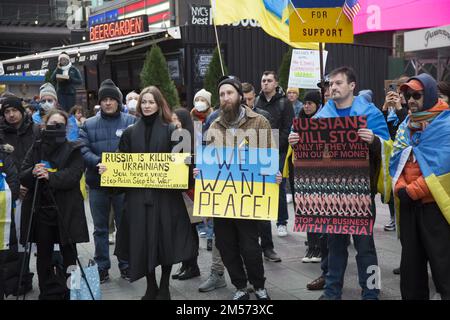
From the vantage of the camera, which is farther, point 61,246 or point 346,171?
point 61,246

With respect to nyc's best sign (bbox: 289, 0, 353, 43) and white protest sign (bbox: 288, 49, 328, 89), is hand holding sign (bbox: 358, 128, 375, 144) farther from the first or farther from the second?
white protest sign (bbox: 288, 49, 328, 89)

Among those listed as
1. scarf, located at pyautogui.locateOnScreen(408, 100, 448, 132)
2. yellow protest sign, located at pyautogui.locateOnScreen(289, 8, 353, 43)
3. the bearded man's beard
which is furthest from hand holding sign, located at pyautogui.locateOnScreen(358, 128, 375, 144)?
yellow protest sign, located at pyautogui.locateOnScreen(289, 8, 353, 43)

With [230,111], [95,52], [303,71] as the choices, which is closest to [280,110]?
[230,111]

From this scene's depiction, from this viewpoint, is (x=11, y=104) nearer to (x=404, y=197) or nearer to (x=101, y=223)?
(x=101, y=223)

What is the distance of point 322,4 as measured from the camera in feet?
19.9

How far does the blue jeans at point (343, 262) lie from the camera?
503cm

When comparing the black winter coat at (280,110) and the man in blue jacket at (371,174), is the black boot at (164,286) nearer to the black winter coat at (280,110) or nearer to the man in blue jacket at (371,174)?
the man in blue jacket at (371,174)

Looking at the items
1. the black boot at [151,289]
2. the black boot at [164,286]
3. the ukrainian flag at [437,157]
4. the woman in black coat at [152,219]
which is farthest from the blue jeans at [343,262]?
the black boot at [151,289]

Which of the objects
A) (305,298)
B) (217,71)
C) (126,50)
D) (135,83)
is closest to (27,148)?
(305,298)

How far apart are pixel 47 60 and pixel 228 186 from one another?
15014 millimetres

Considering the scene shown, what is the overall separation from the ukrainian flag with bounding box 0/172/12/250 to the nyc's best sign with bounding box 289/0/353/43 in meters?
3.29

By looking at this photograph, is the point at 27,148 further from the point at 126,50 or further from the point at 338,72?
the point at 126,50

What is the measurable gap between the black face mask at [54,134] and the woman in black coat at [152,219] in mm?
562

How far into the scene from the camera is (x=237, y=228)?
17.2ft
